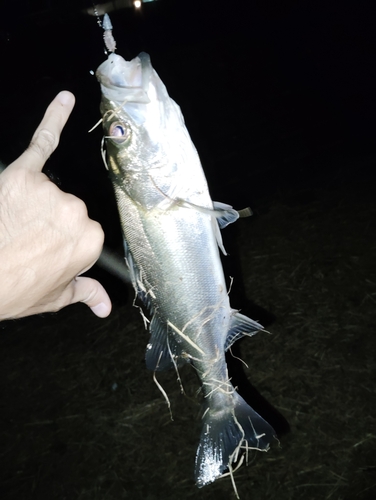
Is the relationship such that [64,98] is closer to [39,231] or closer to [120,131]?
[120,131]

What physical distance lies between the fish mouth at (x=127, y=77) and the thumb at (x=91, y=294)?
75 centimetres

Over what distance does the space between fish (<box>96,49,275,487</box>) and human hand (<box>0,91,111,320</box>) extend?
0.26 metres

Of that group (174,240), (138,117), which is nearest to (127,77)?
(138,117)

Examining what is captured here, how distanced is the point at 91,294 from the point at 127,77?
88cm

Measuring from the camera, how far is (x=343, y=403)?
2896 millimetres

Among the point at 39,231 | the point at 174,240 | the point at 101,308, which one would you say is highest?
the point at 39,231

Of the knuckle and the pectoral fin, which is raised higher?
the knuckle

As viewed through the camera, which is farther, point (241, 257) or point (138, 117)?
point (241, 257)

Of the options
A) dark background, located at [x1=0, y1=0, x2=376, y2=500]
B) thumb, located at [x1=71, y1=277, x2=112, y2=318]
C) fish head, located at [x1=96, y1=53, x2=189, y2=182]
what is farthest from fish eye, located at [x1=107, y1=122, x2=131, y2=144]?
dark background, located at [x1=0, y1=0, x2=376, y2=500]

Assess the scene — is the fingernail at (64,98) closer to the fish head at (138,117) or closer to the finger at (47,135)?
the finger at (47,135)

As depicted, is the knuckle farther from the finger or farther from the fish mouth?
the fish mouth

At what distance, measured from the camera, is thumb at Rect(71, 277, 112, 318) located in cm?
160

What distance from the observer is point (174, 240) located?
5.29 ft

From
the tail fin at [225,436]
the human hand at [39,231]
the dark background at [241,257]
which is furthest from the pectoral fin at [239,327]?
the dark background at [241,257]
